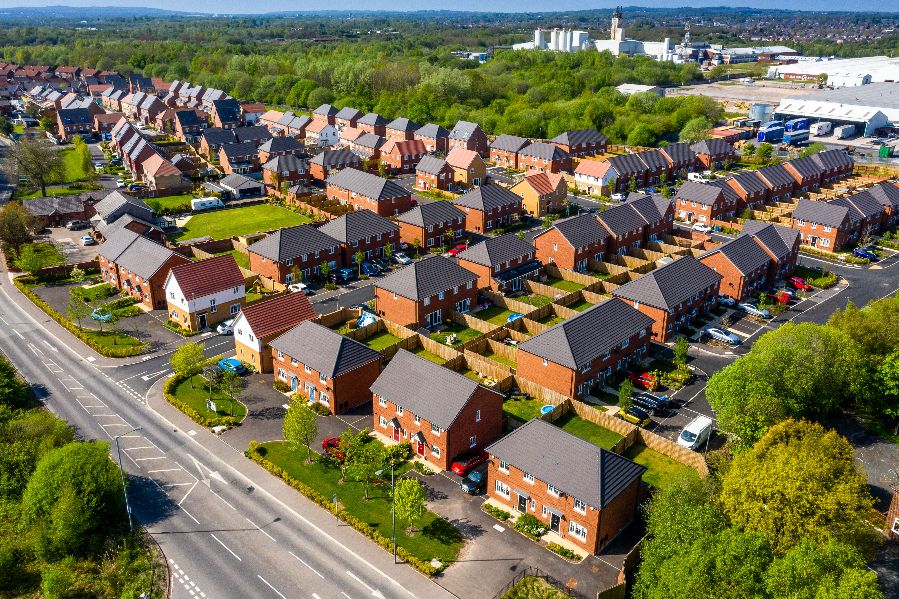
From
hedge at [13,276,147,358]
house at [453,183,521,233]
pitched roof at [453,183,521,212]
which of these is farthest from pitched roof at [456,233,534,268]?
hedge at [13,276,147,358]

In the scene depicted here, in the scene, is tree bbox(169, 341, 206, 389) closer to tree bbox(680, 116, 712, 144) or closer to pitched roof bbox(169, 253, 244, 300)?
pitched roof bbox(169, 253, 244, 300)

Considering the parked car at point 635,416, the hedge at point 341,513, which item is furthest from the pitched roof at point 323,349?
the parked car at point 635,416

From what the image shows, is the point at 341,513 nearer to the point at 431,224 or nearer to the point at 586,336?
the point at 586,336

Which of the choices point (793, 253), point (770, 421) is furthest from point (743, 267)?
point (770, 421)

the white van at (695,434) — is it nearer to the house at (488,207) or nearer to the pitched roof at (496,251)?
the pitched roof at (496,251)

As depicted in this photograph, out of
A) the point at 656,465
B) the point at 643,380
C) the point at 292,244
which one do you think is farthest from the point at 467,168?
the point at 656,465

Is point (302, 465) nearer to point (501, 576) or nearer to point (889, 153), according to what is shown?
point (501, 576)
